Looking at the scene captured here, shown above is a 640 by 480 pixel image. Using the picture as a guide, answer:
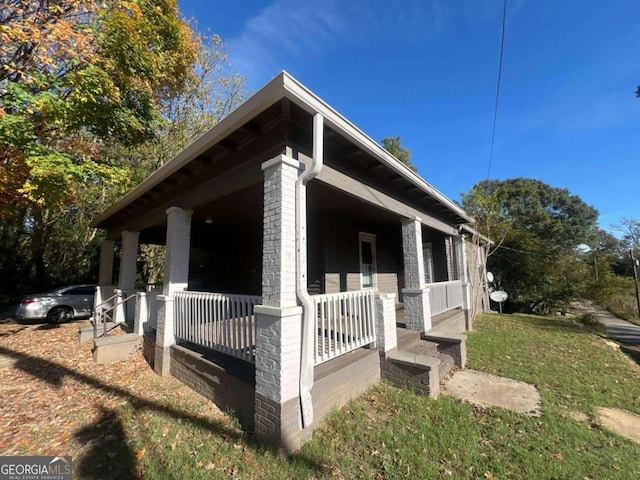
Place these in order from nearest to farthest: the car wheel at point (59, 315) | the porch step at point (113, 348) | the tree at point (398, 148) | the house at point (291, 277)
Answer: the house at point (291, 277) < the porch step at point (113, 348) < the car wheel at point (59, 315) < the tree at point (398, 148)

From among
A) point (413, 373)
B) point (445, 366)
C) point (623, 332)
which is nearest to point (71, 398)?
point (413, 373)

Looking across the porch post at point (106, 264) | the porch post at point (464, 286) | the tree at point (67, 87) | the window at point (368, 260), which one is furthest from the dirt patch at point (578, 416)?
the porch post at point (106, 264)

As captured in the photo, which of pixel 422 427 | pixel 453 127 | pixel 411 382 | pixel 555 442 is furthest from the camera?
pixel 453 127

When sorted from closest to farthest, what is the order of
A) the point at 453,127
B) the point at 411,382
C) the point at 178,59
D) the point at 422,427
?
the point at 422,427 → the point at 411,382 → the point at 178,59 → the point at 453,127

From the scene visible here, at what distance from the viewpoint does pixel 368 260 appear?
8625 millimetres

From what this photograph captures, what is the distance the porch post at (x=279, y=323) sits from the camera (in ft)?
9.75

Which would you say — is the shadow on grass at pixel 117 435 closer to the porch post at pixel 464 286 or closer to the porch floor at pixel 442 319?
the porch floor at pixel 442 319

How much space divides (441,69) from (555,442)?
348 inches

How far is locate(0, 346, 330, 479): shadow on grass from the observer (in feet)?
9.21

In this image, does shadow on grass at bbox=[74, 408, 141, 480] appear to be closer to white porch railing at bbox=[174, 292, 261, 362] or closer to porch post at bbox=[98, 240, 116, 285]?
white porch railing at bbox=[174, 292, 261, 362]

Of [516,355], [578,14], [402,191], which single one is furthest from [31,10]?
[516,355]

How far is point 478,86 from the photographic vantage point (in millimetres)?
7906

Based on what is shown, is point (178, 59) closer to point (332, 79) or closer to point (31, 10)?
point (31, 10)

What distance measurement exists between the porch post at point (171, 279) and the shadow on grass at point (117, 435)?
747 millimetres
